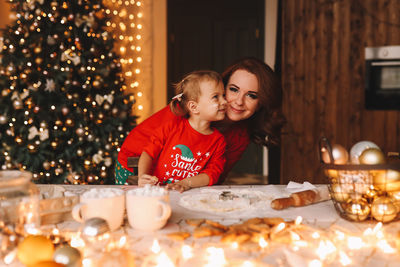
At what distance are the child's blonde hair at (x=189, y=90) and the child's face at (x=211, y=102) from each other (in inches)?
0.9

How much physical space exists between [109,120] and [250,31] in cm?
259

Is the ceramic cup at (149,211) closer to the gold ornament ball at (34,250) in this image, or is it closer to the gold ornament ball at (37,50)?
the gold ornament ball at (34,250)

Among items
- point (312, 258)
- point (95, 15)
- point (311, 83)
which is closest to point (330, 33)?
point (311, 83)

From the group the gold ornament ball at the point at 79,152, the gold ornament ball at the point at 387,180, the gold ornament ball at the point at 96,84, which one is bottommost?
the gold ornament ball at the point at 79,152

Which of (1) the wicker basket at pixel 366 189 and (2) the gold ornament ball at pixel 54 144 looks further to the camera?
(2) the gold ornament ball at pixel 54 144

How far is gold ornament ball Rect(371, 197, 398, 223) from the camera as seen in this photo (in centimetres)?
92

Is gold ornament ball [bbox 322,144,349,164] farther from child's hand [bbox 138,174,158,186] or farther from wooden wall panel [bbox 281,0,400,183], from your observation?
wooden wall panel [bbox 281,0,400,183]

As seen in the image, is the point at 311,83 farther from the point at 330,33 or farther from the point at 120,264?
the point at 120,264

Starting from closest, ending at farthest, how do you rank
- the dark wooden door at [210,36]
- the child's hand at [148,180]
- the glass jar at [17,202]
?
the glass jar at [17,202]
the child's hand at [148,180]
the dark wooden door at [210,36]

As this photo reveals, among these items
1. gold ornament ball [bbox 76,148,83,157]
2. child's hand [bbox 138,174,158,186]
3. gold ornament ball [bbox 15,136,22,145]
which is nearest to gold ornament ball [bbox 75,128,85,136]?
gold ornament ball [bbox 76,148,83,157]

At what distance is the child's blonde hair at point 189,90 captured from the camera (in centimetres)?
186

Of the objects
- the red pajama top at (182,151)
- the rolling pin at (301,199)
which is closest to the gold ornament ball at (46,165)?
the red pajama top at (182,151)

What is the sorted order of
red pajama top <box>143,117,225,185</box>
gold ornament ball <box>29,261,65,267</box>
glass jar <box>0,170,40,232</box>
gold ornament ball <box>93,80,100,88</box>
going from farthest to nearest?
gold ornament ball <box>93,80,100,88</box>, red pajama top <box>143,117,225,185</box>, glass jar <box>0,170,40,232</box>, gold ornament ball <box>29,261,65,267</box>

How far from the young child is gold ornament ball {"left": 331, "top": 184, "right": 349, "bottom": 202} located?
782mm
